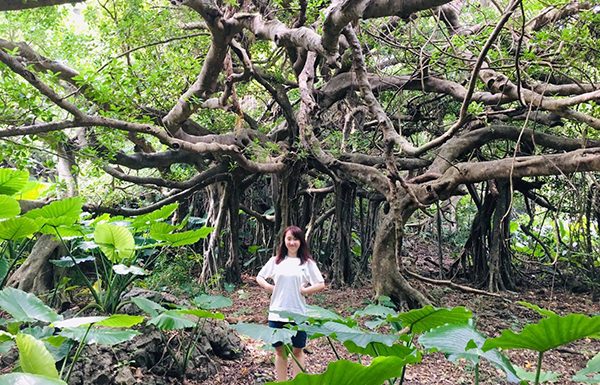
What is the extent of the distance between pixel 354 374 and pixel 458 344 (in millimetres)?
587

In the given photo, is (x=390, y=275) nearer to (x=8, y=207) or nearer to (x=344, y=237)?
(x=344, y=237)

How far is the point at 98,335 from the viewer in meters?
2.06

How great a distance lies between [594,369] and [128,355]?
2450 mm

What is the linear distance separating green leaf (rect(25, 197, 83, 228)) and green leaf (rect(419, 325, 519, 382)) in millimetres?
2178

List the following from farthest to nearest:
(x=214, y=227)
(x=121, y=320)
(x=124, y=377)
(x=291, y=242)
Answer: (x=214, y=227) < (x=291, y=242) < (x=124, y=377) < (x=121, y=320)

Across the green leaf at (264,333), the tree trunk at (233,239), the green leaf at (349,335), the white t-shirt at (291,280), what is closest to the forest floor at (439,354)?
the tree trunk at (233,239)

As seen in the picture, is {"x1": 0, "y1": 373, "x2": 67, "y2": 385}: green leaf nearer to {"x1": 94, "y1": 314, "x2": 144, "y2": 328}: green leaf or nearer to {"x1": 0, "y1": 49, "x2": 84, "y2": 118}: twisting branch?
{"x1": 94, "y1": 314, "x2": 144, "y2": 328}: green leaf

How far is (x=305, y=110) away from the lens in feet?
14.7

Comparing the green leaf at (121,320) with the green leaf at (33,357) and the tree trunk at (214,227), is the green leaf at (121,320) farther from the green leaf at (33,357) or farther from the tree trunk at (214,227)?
the tree trunk at (214,227)

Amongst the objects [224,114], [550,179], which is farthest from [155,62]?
[550,179]

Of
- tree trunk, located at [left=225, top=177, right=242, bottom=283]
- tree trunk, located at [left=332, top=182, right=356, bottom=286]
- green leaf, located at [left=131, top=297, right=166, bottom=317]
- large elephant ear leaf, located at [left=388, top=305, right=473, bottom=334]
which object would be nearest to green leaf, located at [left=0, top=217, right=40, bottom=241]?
green leaf, located at [left=131, top=297, right=166, bottom=317]

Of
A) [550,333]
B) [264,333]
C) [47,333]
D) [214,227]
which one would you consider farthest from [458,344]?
[214,227]

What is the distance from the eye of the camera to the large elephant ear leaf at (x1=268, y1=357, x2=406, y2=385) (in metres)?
1.01

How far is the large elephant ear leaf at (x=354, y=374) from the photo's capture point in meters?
1.01
